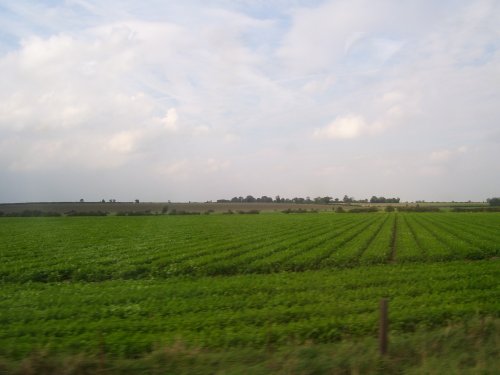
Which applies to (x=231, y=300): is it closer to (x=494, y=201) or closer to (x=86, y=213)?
(x=86, y=213)

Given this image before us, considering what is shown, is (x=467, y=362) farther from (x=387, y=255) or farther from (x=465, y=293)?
(x=387, y=255)

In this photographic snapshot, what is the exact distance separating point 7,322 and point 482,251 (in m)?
25.2

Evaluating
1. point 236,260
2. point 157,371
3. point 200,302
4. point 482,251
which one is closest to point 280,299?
point 200,302

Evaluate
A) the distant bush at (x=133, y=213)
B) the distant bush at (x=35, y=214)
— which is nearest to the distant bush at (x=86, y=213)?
the distant bush at (x=35, y=214)

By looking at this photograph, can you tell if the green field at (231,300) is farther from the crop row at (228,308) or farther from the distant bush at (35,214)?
the distant bush at (35,214)

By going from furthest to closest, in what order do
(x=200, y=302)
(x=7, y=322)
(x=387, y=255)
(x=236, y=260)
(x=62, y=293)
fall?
(x=387, y=255) → (x=236, y=260) → (x=62, y=293) → (x=200, y=302) → (x=7, y=322)

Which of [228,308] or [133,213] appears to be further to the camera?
[133,213]

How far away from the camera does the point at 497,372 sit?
543 cm

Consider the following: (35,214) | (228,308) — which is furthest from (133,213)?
(228,308)

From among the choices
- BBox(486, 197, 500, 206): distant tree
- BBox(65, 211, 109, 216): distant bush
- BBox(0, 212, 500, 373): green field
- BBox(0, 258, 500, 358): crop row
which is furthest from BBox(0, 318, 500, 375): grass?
BBox(486, 197, 500, 206): distant tree

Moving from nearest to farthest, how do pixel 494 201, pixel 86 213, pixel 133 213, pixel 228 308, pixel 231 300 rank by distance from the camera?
pixel 228 308 → pixel 231 300 → pixel 86 213 → pixel 133 213 → pixel 494 201

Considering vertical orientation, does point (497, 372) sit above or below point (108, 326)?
above

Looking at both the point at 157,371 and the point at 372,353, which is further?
the point at 372,353

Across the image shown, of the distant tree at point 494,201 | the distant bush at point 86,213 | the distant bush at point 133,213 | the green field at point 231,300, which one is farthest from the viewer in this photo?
the distant tree at point 494,201
